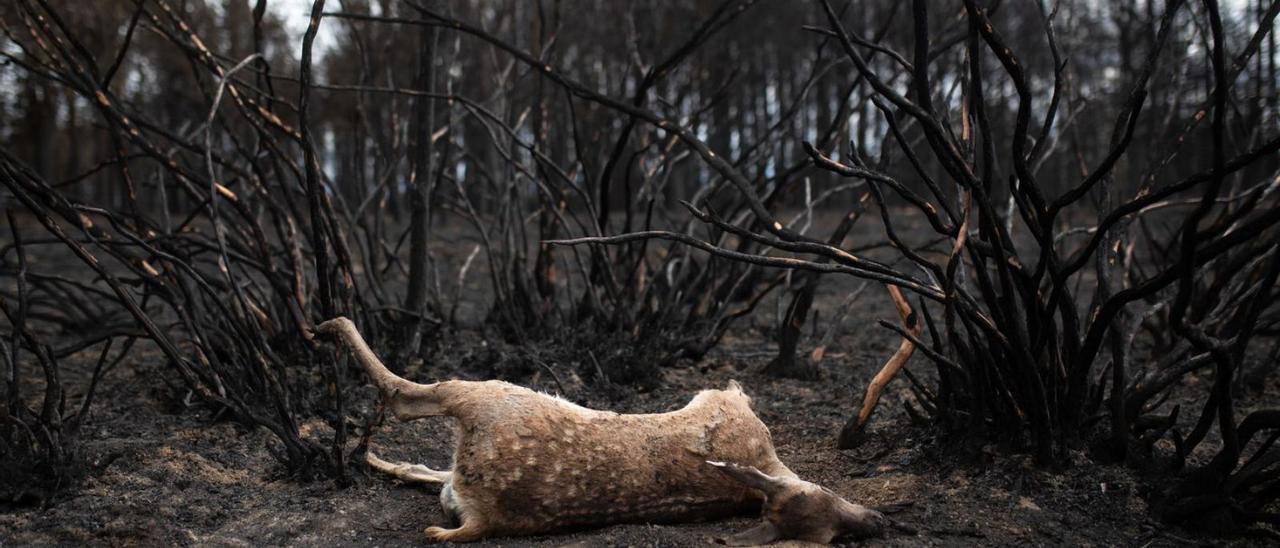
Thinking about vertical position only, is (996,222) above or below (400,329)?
above

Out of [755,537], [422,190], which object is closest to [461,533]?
[755,537]

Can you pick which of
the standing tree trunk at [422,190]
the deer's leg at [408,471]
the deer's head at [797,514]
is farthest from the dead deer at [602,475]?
the standing tree trunk at [422,190]

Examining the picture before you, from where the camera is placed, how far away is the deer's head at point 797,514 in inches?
97.1

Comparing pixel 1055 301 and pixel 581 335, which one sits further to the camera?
pixel 581 335

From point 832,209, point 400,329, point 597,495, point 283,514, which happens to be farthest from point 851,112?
point 832,209

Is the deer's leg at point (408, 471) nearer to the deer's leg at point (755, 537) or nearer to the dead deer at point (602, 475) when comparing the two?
the dead deer at point (602, 475)

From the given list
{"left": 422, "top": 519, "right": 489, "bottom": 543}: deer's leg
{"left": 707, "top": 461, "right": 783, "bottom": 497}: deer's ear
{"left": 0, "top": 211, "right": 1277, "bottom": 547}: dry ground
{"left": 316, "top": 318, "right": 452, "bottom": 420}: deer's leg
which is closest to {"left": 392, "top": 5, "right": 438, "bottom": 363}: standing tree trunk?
{"left": 0, "top": 211, "right": 1277, "bottom": 547}: dry ground

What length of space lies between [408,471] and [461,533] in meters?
0.70

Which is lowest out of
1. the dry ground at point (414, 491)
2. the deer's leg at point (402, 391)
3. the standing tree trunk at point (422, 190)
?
the dry ground at point (414, 491)

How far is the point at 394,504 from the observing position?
2930mm

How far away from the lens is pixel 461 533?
2471mm

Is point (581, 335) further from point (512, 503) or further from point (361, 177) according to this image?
point (512, 503)

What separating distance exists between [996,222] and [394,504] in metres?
2.05

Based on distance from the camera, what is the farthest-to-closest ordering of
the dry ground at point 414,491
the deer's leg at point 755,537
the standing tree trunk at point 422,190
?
1. the standing tree trunk at point 422,190
2. the dry ground at point 414,491
3. the deer's leg at point 755,537
